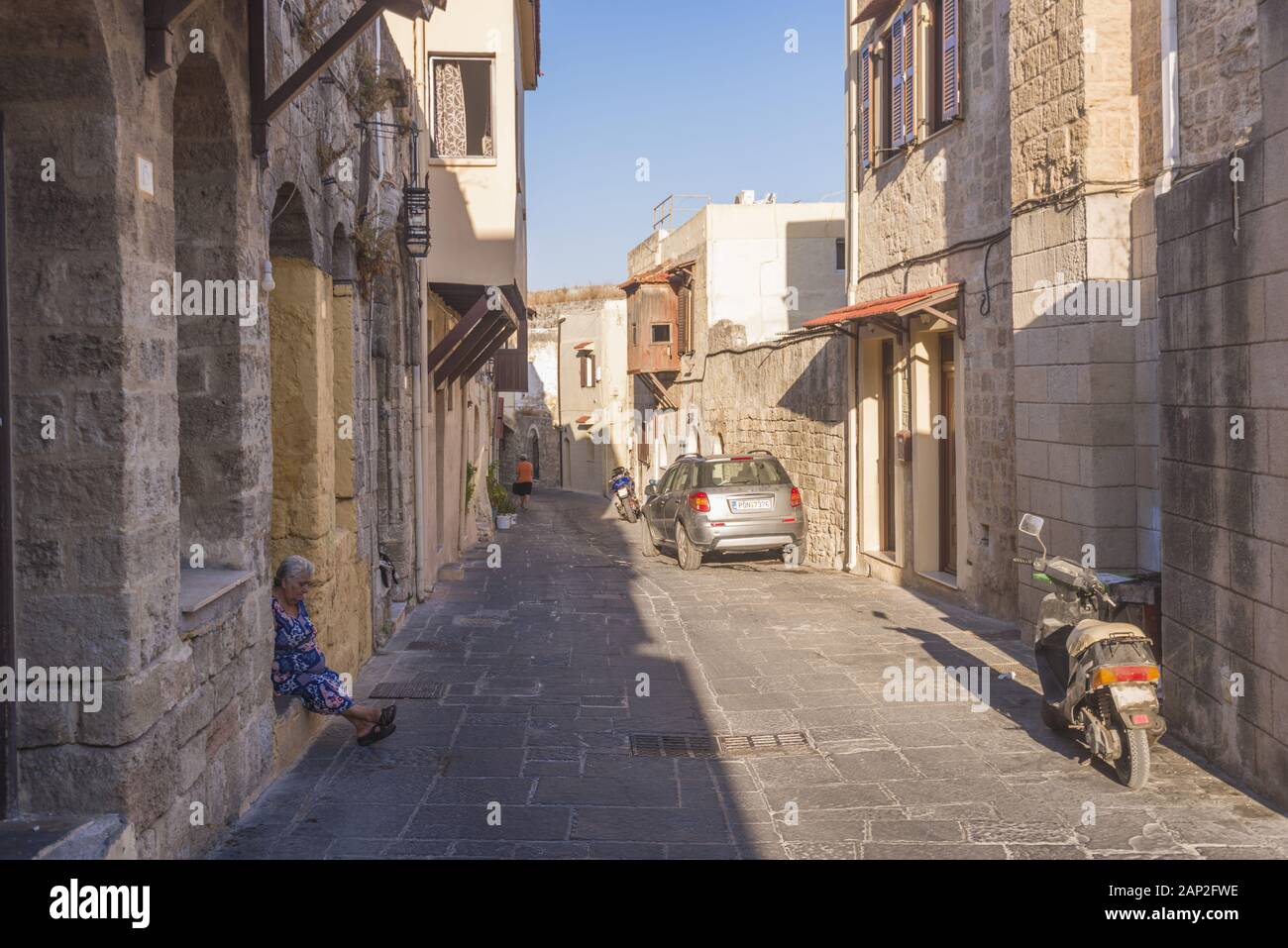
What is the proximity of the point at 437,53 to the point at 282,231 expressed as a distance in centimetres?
798

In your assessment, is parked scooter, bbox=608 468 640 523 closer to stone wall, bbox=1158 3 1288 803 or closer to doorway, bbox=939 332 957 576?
doorway, bbox=939 332 957 576

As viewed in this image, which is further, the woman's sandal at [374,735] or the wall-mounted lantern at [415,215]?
the wall-mounted lantern at [415,215]

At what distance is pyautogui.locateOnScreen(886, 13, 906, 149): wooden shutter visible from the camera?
14125 mm

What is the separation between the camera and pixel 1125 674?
6094 millimetres

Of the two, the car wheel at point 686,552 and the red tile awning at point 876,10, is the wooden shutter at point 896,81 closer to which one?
the red tile awning at point 876,10

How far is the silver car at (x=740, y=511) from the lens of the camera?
53.0ft

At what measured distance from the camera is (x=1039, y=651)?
24.3 feet

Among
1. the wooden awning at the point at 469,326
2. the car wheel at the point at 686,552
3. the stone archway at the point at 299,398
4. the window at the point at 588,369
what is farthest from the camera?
the window at the point at 588,369

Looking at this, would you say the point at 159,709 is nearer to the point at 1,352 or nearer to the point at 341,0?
the point at 1,352

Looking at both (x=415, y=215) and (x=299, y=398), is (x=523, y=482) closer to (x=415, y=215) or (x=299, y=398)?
(x=415, y=215)

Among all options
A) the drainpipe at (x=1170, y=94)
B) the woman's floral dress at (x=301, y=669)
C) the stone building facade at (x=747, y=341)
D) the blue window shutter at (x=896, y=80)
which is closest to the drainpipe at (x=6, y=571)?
the woman's floral dress at (x=301, y=669)

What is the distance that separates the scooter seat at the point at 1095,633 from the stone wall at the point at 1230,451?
0.44 m

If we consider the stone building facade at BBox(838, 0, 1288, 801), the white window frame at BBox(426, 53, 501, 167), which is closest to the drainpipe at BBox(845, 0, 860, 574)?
the stone building facade at BBox(838, 0, 1288, 801)
